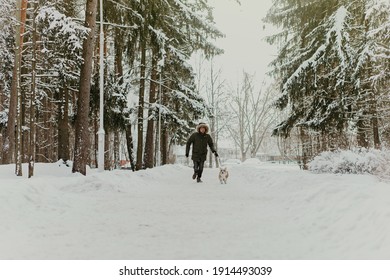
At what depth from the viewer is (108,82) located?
16016 millimetres

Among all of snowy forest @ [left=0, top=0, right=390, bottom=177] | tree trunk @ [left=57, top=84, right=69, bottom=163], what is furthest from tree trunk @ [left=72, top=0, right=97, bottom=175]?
tree trunk @ [left=57, top=84, right=69, bottom=163]

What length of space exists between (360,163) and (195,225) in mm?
6504

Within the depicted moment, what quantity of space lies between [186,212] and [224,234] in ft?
5.41

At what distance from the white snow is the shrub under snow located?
271 centimetres

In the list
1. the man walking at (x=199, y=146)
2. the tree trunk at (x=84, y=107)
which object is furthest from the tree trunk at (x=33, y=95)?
the man walking at (x=199, y=146)

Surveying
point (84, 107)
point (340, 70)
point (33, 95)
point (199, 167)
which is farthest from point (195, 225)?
point (340, 70)

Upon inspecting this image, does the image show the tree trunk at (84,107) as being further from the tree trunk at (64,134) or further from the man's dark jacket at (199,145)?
the tree trunk at (64,134)

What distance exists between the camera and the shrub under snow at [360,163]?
9.20m

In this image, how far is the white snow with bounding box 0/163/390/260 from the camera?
12.4ft

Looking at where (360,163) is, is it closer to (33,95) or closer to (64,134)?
(33,95)

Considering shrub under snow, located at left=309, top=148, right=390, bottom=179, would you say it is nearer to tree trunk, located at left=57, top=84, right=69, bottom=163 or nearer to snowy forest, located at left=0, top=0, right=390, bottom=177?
snowy forest, located at left=0, top=0, right=390, bottom=177

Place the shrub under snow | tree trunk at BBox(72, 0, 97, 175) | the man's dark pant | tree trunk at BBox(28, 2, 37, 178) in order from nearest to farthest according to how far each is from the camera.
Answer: the shrub under snow < tree trunk at BBox(72, 0, 97, 175) < the man's dark pant < tree trunk at BBox(28, 2, 37, 178)

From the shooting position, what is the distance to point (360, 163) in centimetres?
980

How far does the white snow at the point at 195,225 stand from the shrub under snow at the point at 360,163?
8.90 ft
